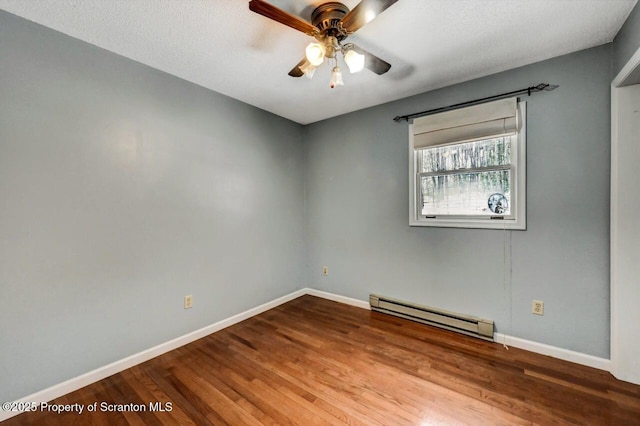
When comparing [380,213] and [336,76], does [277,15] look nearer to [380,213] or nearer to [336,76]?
[336,76]

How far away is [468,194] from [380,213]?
94 centimetres

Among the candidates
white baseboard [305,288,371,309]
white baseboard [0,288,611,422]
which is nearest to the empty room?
white baseboard [0,288,611,422]

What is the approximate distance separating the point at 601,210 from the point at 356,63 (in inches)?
84.3

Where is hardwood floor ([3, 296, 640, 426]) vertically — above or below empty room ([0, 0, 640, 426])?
below

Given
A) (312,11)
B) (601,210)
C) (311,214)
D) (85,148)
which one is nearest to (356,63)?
(312,11)

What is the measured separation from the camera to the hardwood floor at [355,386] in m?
1.54

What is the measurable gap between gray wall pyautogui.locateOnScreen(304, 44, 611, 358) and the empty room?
0.06 feet

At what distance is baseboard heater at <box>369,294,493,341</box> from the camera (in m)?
2.38

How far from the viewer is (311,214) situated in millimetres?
3725

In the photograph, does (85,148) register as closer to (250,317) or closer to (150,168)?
(150,168)

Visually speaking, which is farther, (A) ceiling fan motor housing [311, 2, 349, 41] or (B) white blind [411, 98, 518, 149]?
(B) white blind [411, 98, 518, 149]

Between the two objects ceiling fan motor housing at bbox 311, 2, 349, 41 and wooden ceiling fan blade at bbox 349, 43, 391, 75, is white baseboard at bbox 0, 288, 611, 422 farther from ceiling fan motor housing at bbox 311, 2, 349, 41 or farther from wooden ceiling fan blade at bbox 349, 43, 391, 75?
ceiling fan motor housing at bbox 311, 2, 349, 41

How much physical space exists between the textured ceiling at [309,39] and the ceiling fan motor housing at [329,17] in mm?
77

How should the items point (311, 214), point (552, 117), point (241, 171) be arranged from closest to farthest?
1. point (552, 117)
2. point (241, 171)
3. point (311, 214)
